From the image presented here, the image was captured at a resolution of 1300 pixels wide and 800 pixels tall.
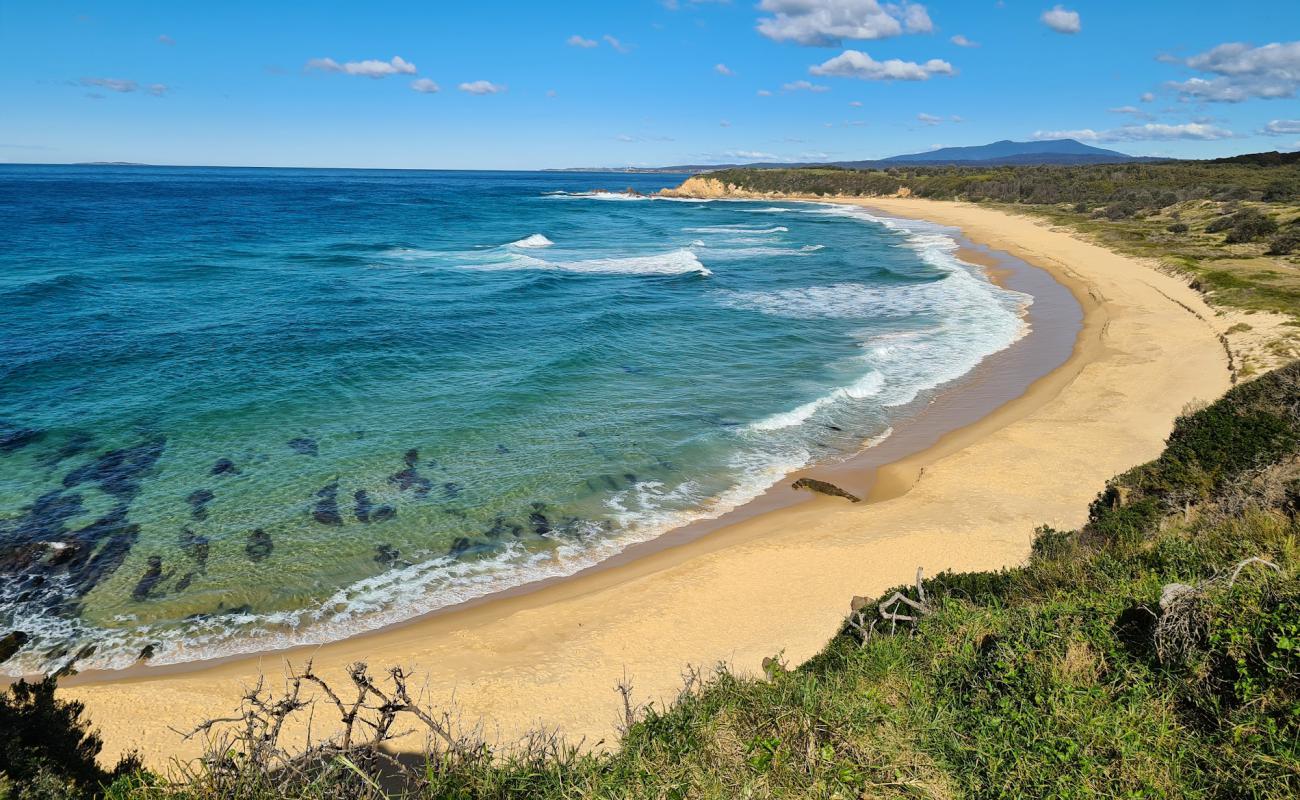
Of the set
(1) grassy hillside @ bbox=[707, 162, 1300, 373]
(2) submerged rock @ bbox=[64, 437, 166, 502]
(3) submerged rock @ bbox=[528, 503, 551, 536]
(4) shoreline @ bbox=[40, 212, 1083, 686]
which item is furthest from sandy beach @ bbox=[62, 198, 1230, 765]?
(1) grassy hillside @ bbox=[707, 162, 1300, 373]

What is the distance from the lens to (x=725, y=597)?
1090 centimetres

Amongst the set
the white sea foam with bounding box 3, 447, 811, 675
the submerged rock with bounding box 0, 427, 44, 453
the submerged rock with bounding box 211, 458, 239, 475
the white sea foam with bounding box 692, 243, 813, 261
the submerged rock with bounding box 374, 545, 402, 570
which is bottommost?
the white sea foam with bounding box 3, 447, 811, 675

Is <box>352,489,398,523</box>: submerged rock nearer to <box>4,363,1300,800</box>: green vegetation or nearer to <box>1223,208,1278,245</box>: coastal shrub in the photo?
<box>4,363,1300,800</box>: green vegetation

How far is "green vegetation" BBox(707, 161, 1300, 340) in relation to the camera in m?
29.3

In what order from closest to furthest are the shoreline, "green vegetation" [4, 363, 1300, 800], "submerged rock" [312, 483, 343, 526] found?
"green vegetation" [4, 363, 1300, 800], the shoreline, "submerged rock" [312, 483, 343, 526]

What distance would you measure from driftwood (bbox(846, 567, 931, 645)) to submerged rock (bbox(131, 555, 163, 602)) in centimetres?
1094

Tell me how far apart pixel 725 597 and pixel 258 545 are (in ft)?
27.5

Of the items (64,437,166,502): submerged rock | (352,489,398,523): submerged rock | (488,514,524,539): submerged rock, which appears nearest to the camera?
(488,514,524,539): submerged rock

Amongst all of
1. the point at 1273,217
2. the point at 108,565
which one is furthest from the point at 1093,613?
the point at 1273,217

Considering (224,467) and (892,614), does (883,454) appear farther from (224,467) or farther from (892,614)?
(224,467)

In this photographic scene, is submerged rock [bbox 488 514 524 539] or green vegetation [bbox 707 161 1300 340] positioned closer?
submerged rock [bbox 488 514 524 539]

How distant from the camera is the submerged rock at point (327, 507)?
13156mm

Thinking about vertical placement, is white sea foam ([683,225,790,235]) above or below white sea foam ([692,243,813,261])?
above

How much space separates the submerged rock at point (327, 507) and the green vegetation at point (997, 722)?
8.23 m
